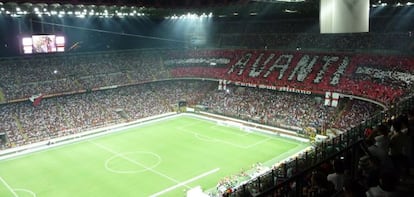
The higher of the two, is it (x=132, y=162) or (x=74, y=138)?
(x=74, y=138)

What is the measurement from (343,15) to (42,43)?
3986cm

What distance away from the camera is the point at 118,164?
31875 mm

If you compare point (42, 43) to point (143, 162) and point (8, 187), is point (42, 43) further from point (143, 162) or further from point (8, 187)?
point (143, 162)

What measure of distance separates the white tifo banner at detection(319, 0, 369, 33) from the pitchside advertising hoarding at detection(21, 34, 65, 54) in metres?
39.1

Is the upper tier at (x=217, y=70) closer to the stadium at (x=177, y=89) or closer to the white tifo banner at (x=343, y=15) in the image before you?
the stadium at (x=177, y=89)

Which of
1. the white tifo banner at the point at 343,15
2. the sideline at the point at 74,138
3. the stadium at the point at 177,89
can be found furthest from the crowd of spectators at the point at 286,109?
the white tifo banner at the point at 343,15

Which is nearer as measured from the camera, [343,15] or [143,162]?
[343,15]

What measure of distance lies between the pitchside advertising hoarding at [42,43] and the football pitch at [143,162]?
475 inches

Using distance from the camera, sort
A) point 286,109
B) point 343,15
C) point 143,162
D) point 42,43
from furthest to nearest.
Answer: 1. point 286,109
2. point 42,43
3. point 143,162
4. point 343,15

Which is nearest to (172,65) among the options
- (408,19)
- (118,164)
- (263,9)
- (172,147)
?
(263,9)

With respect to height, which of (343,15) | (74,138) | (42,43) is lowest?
(74,138)

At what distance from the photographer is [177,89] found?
55281mm

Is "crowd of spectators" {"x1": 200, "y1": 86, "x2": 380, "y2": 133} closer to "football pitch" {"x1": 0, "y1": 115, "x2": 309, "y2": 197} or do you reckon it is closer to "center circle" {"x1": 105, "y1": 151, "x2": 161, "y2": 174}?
"football pitch" {"x1": 0, "y1": 115, "x2": 309, "y2": 197}

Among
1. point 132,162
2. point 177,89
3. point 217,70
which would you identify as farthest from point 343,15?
point 177,89
